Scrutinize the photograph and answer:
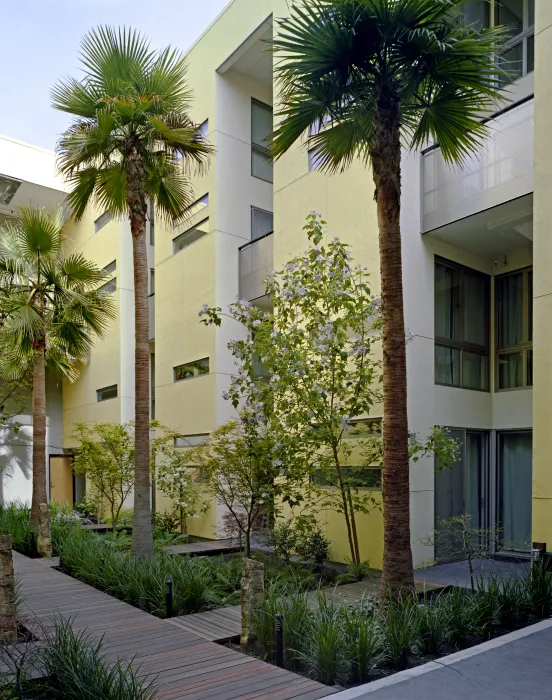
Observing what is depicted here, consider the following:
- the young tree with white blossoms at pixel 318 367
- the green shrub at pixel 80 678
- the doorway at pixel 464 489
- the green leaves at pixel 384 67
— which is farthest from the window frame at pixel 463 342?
the green shrub at pixel 80 678

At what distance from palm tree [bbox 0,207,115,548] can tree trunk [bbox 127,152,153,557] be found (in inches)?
123

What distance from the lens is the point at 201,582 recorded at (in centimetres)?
829

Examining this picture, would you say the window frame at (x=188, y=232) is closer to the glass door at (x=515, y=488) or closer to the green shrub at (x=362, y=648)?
the glass door at (x=515, y=488)

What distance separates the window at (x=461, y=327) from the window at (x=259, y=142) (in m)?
6.93

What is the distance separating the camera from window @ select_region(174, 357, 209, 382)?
16.0 metres

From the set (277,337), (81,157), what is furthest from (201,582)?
(81,157)

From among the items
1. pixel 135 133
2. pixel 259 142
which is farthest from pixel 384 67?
pixel 259 142

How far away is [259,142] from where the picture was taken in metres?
16.9

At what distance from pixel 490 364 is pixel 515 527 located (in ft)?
10.1

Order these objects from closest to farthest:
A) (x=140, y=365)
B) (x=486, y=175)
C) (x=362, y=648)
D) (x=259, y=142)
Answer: (x=362, y=648), (x=486, y=175), (x=140, y=365), (x=259, y=142)

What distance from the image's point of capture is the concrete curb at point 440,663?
5055 mm

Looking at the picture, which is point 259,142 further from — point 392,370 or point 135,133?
point 392,370

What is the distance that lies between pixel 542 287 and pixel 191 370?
33.1ft

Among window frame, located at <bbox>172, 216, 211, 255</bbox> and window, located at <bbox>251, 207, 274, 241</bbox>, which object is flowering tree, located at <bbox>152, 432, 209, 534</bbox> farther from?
window, located at <bbox>251, 207, 274, 241</bbox>
